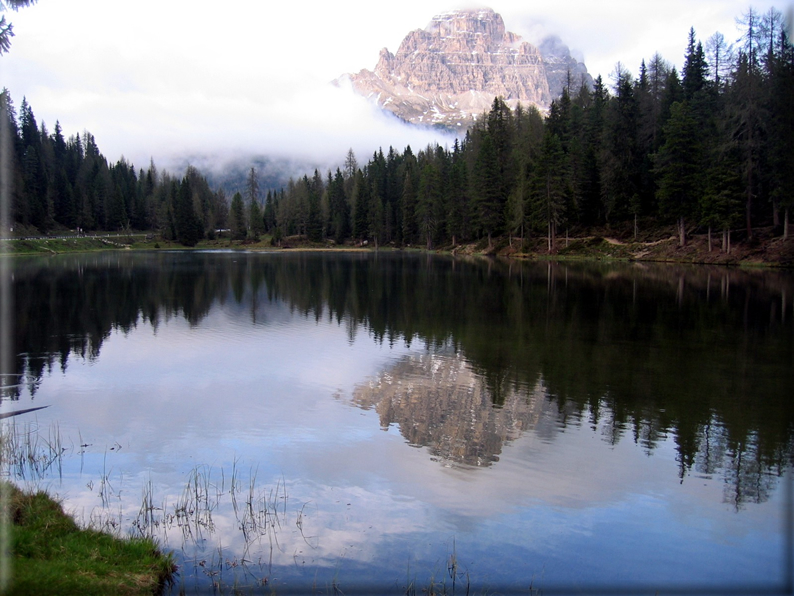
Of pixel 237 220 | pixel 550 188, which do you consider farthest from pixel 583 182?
pixel 237 220

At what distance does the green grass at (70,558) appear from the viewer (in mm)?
6680

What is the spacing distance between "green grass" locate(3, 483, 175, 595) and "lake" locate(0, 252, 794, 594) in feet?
1.79

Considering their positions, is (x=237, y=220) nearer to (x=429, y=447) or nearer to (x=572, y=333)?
(x=572, y=333)

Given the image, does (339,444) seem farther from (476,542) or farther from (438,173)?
(438,173)

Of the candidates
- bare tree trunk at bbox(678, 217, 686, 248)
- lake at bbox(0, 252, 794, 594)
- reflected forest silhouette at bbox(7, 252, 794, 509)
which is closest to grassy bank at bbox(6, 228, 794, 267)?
bare tree trunk at bbox(678, 217, 686, 248)

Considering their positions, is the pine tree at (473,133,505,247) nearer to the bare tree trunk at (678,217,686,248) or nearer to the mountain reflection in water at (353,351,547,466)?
the bare tree trunk at (678,217,686,248)

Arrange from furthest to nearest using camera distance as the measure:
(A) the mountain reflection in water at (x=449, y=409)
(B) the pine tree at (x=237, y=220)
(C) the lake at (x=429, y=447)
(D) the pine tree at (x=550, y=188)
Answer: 1. (B) the pine tree at (x=237, y=220)
2. (D) the pine tree at (x=550, y=188)
3. (A) the mountain reflection in water at (x=449, y=409)
4. (C) the lake at (x=429, y=447)

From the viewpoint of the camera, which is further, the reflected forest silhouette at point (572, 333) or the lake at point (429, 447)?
the reflected forest silhouette at point (572, 333)

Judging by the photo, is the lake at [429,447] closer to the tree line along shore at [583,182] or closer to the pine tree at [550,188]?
the tree line along shore at [583,182]

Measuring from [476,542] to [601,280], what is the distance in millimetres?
43256

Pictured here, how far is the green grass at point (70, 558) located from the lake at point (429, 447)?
1.79ft

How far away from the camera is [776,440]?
529 inches

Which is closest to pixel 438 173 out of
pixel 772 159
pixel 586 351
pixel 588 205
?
pixel 588 205

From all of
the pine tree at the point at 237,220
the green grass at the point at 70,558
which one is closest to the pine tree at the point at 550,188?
the green grass at the point at 70,558
